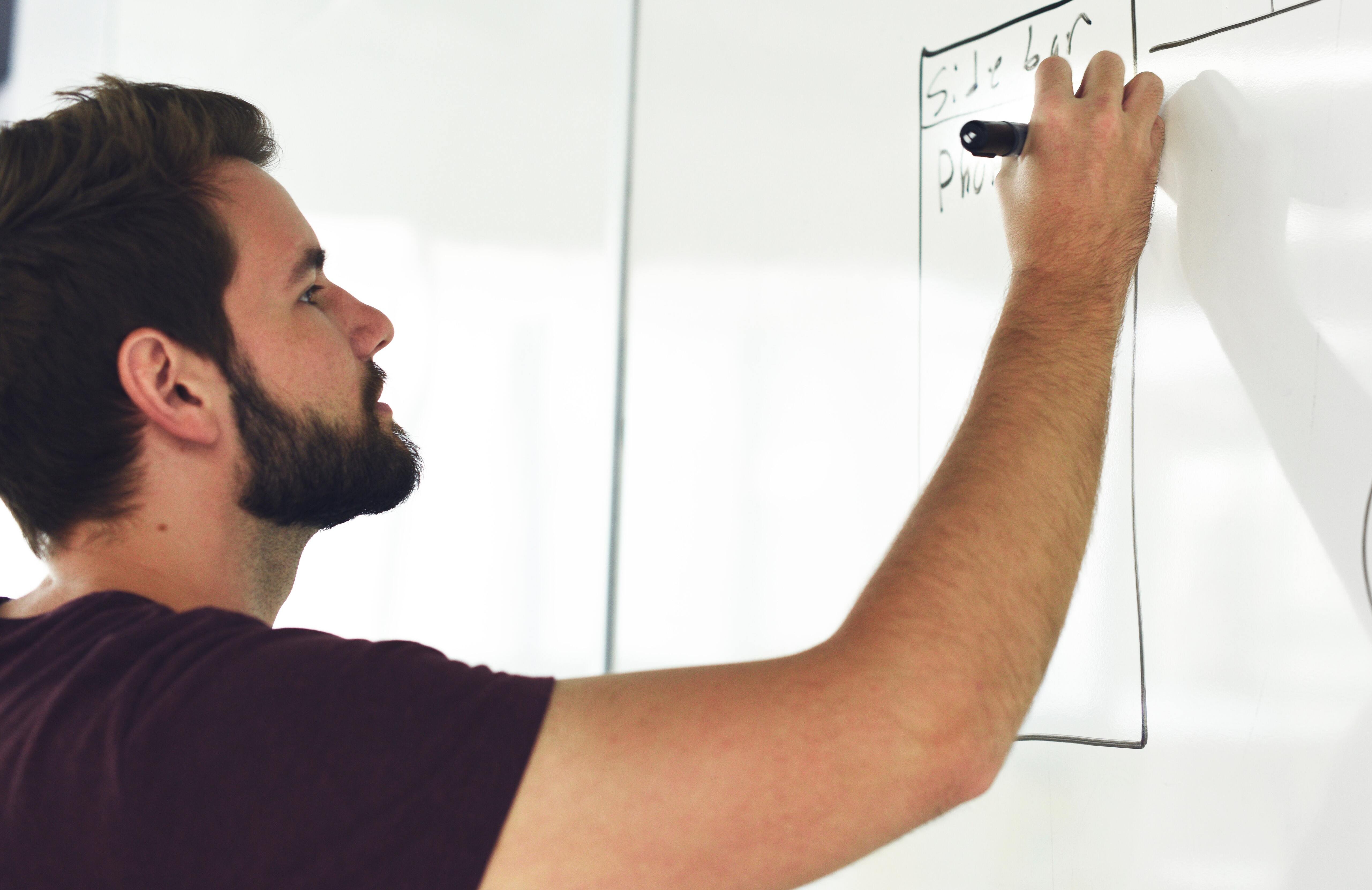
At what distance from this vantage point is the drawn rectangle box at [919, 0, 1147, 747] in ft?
2.21

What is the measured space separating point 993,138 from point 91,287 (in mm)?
587

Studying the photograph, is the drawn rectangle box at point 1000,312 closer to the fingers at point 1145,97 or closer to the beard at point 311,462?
the fingers at point 1145,97

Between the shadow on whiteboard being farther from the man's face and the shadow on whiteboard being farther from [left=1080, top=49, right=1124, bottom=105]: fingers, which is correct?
the man's face

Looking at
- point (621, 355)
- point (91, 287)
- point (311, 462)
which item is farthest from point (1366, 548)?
point (621, 355)

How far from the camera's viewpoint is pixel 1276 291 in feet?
1.88

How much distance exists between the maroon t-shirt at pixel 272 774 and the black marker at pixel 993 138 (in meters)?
0.40

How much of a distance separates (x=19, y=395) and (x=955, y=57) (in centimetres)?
71

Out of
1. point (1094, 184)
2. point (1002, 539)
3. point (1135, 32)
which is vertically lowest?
point (1002, 539)

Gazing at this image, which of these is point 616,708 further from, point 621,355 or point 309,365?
point 621,355

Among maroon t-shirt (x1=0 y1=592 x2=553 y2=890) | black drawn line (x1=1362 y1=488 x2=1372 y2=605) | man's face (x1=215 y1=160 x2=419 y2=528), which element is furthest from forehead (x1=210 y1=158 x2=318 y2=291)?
black drawn line (x1=1362 y1=488 x2=1372 y2=605)

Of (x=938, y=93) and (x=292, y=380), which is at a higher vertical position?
(x=938, y=93)

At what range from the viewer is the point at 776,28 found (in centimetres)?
104

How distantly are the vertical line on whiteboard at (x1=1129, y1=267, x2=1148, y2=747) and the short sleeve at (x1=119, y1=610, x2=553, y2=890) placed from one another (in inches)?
14.7

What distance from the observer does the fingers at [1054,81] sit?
2.14 feet
